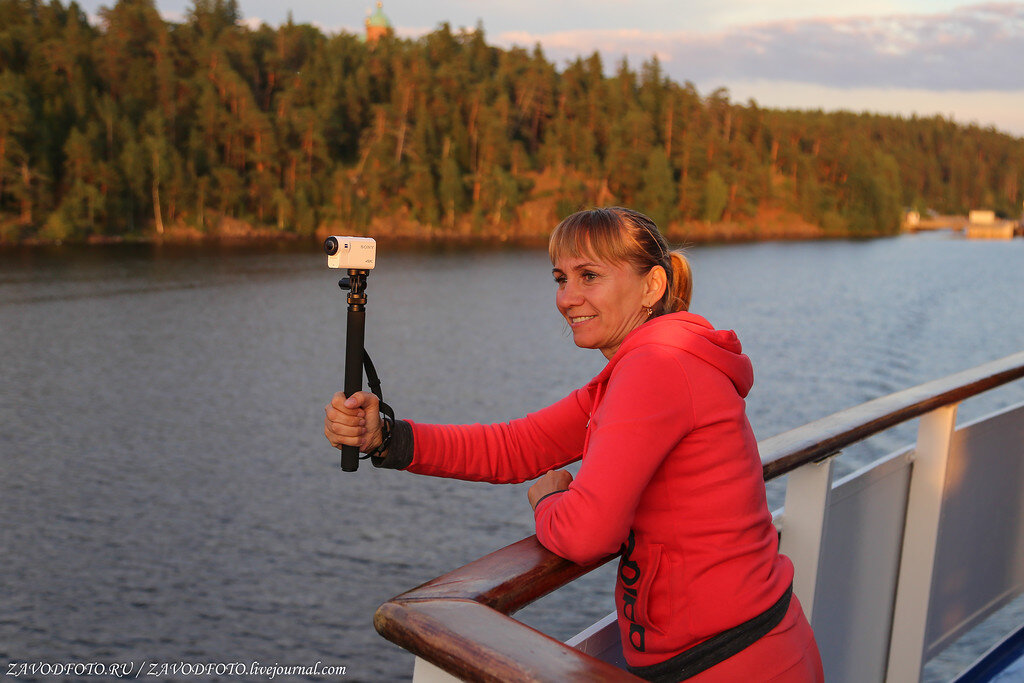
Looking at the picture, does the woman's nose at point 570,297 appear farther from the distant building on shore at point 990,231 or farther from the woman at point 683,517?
the distant building on shore at point 990,231

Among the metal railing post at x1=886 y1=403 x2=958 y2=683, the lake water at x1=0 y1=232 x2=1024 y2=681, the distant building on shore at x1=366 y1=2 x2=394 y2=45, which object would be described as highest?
the distant building on shore at x1=366 y1=2 x2=394 y2=45

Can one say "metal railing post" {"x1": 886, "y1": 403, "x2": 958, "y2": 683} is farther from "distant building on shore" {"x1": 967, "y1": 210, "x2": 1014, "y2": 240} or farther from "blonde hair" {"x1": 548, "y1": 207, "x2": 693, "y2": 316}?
"distant building on shore" {"x1": 967, "y1": 210, "x2": 1014, "y2": 240}

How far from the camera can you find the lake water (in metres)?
7.88

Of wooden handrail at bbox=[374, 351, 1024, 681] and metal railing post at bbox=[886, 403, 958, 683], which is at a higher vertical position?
wooden handrail at bbox=[374, 351, 1024, 681]

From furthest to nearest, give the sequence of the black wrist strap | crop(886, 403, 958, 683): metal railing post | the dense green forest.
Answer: the dense green forest → crop(886, 403, 958, 683): metal railing post → the black wrist strap

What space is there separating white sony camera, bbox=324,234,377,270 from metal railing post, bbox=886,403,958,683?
4.65 ft

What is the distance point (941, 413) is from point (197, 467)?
10882 mm

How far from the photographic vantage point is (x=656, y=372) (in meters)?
1.11

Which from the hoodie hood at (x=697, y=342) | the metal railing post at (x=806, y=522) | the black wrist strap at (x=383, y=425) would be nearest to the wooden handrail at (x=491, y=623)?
the hoodie hood at (x=697, y=342)

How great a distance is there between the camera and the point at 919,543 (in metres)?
2.03

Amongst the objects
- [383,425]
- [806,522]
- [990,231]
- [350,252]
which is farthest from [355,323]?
[990,231]

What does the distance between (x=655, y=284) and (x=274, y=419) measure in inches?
523

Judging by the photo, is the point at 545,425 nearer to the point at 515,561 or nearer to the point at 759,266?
the point at 515,561

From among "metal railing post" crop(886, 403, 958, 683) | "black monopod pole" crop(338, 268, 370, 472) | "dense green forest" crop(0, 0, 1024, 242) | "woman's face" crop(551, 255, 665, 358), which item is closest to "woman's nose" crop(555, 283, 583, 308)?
"woman's face" crop(551, 255, 665, 358)
